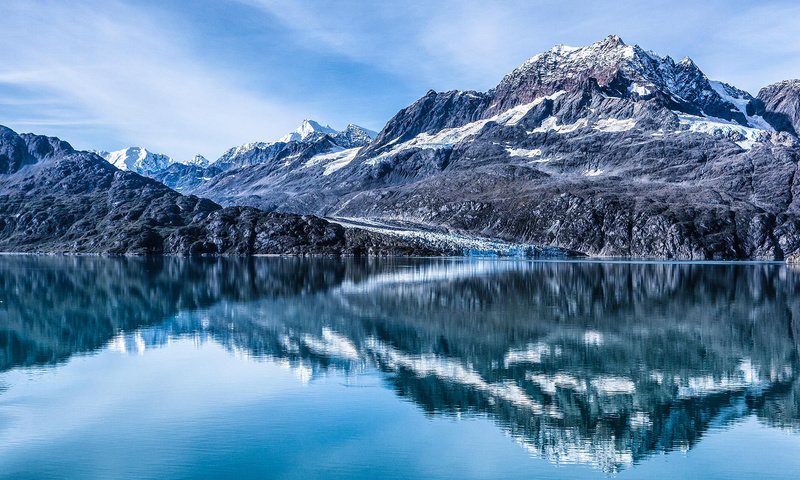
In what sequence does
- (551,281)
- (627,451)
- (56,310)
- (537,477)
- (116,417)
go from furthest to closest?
(551,281) → (56,310) → (116,417) → (627,451) → (537,477)

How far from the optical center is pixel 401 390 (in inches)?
1807

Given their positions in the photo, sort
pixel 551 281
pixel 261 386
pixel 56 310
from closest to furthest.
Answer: pixel 261 386 < pixel 56 310 < pixel 551 281

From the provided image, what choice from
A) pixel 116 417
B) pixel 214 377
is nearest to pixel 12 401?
pixel 116 417

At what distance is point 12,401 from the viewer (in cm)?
4247

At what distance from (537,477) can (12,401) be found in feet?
109

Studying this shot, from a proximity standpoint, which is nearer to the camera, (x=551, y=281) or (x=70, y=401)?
(x=70, y=401)

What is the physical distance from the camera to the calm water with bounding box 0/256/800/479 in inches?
1272

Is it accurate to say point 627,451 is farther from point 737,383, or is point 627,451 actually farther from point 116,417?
point 116,417

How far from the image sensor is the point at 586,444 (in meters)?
34.7

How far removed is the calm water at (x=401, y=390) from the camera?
32312 mm

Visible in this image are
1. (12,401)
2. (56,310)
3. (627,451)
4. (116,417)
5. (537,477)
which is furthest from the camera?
(56,310)

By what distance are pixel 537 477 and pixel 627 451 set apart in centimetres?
628

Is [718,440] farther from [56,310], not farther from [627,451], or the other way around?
[56,310]

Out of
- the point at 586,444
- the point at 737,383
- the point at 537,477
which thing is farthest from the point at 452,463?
the point at 737,383
